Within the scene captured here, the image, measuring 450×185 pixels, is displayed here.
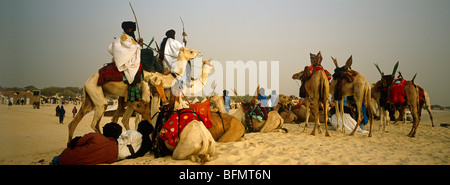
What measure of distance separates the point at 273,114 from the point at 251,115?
837 mm

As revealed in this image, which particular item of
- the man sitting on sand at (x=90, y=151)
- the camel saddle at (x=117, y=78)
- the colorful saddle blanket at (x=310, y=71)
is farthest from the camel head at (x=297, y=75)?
the man sitting on sand at (x=90, y=151)

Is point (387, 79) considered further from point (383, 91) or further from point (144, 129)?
point (144, 129)

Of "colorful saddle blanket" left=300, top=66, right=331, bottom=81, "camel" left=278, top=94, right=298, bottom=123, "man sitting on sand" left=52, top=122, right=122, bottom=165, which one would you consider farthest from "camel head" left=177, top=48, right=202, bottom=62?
"camel" left=278, top=94, right=298, bottom=123

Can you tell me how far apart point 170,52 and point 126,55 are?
233 cm

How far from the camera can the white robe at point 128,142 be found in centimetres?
363

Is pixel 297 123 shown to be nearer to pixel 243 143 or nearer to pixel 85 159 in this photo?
pixel 243 143

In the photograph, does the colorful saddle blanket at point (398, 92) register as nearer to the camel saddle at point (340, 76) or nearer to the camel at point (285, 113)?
the camel saddle at point (340, 76)

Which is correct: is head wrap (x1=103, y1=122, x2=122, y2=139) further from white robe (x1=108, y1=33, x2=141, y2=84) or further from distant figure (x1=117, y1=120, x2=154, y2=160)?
white robe (x1=108, y1=33, x2=141, y2=84)

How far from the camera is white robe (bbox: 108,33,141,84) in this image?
17.9 feet

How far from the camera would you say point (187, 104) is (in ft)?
18.2

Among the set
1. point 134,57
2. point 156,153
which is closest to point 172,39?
point 134,57

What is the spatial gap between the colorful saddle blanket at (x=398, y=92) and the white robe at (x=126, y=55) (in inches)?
346

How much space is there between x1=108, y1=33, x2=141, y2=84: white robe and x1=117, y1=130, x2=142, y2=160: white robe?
215 cm

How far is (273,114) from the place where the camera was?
770cm
